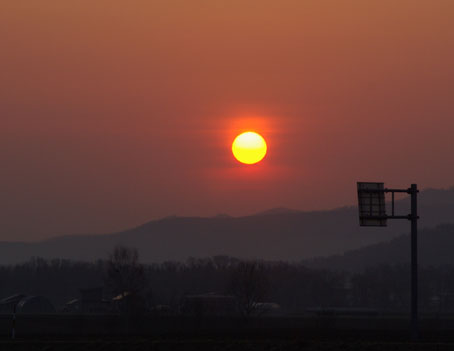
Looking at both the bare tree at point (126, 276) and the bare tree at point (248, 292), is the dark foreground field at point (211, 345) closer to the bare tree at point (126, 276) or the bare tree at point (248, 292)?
the bare tree at point (126, 276)

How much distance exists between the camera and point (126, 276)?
143m

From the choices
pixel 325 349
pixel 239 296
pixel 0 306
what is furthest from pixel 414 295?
pixel 0 306

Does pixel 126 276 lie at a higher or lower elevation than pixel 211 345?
higher

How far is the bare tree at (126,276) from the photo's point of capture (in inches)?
5012

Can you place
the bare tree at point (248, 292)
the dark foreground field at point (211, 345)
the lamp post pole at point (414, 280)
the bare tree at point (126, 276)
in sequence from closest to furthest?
the dark foreground field at point (211, 345) → the lamp post pole at point (414, 280) → the bare tree at point (126, 276) → the bare tree at point (248, 292)

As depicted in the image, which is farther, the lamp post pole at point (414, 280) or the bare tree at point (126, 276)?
the bare tree at point (126, 276)

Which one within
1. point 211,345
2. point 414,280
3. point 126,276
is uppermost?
point 126,276

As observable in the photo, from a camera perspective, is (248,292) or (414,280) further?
(248,292)

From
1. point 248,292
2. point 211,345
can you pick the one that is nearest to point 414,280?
point 211,345

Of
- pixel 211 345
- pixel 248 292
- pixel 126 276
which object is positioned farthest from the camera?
pixel 126 276

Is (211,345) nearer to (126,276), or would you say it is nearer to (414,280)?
(414,280)

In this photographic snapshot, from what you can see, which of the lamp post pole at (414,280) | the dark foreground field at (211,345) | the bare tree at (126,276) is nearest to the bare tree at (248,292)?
the bare tree at (126,276)

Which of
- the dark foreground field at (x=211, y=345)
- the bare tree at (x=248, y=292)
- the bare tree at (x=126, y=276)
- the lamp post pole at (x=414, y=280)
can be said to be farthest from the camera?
the bare tree at (x=248, y=292)

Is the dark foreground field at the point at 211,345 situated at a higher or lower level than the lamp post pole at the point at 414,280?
lower
